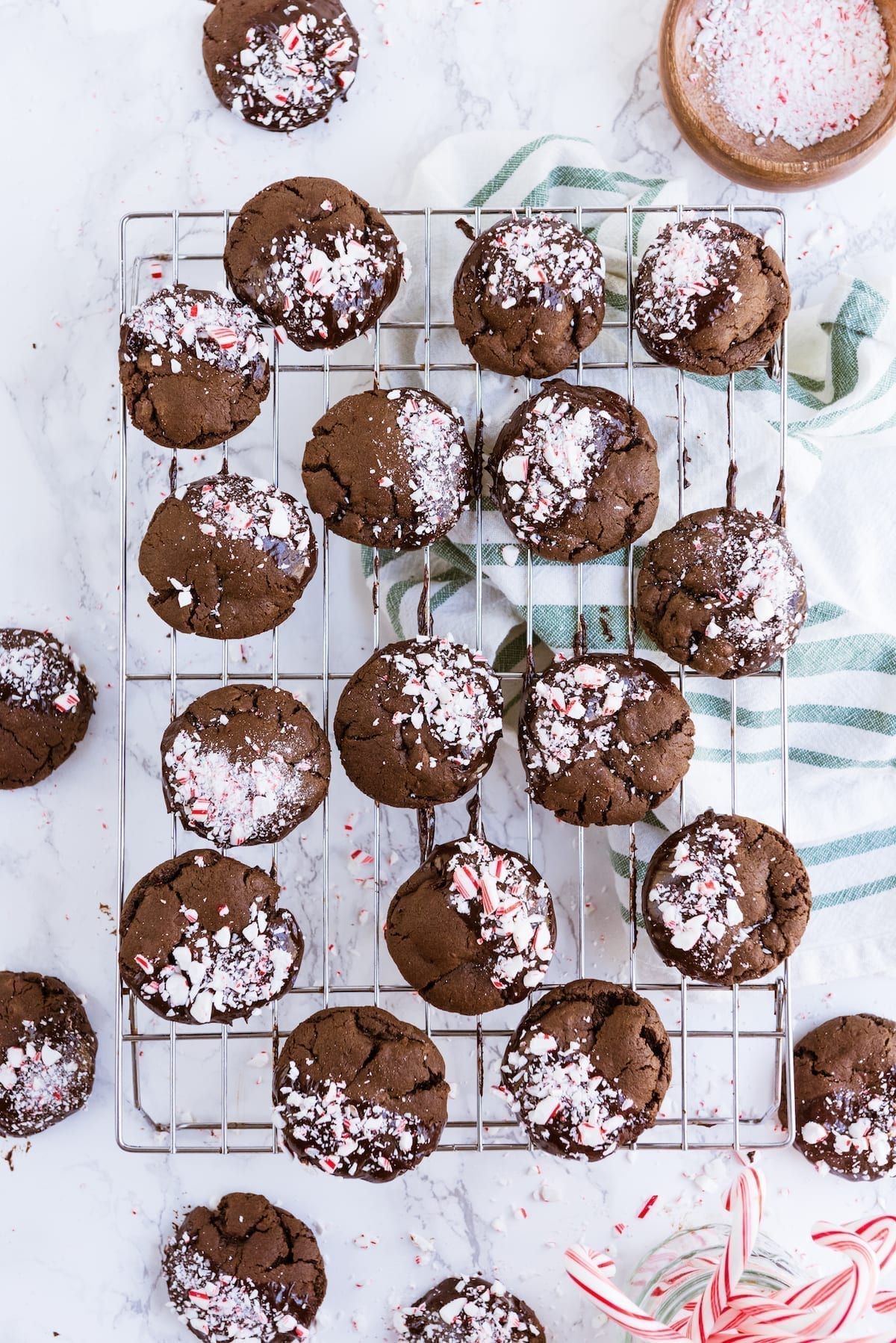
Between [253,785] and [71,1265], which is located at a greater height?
[253,785]

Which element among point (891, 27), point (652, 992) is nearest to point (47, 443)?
point (652, 992)

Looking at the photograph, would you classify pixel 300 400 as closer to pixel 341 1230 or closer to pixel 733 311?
pixel 733 311

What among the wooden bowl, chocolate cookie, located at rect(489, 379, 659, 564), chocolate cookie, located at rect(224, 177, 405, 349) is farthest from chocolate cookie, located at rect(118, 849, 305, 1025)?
Result: the wooden bowl

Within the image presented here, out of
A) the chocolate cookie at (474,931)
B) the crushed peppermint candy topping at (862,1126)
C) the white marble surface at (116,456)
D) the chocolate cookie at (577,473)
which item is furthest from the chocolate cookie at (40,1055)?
the crushed peppermint candy topping at (862,1126)

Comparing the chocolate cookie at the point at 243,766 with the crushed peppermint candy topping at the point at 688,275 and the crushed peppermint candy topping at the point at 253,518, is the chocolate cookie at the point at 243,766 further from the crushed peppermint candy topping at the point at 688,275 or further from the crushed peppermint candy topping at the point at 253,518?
the crushed peppermint candy topping at the point at 688,275

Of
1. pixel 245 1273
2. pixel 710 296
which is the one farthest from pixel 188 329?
pixel 245 1273

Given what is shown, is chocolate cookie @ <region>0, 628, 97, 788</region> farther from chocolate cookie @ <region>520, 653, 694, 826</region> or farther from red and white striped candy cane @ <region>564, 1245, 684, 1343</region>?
red and white striped candy cane @ <region>564, 1245, 684, 1343</region>
